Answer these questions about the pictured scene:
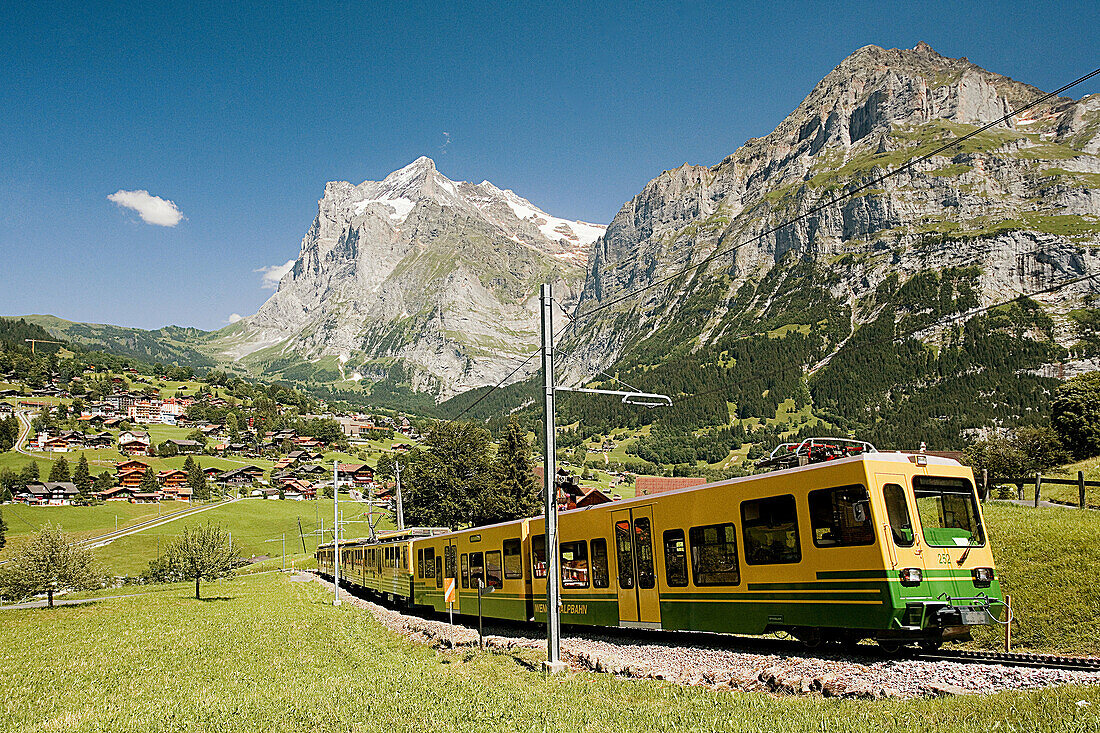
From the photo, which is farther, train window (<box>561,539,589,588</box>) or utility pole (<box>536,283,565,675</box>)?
train window (<box>561,539,589,588</box>)

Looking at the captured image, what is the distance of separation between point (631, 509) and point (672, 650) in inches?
160

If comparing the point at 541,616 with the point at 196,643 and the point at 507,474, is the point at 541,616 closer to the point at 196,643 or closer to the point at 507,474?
the point at 196,643

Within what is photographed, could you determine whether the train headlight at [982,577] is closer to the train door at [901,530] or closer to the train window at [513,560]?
the train door at [901,530]

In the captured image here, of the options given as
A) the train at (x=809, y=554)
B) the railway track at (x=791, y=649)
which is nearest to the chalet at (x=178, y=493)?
the railway track at (x=791, y=649)

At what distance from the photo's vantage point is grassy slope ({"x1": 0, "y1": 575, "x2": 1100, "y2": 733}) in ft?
28.6

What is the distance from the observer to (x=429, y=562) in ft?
107

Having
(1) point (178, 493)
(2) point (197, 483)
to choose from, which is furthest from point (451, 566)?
(1) point (178, 493)

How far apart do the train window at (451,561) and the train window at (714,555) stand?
15.1m

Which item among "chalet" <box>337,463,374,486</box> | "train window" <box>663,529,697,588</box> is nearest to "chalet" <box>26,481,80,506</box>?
"chalet" <box>337,463,374,486</box>

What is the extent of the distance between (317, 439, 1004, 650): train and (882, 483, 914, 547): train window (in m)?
0.02

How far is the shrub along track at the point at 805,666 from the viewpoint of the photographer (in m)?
10.4

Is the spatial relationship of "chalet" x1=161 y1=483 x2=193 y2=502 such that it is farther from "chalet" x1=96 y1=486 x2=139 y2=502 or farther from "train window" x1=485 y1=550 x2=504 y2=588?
"train window" x1=485 y1=550 x2=504 y2=588

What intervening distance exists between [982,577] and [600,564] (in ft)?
33.4

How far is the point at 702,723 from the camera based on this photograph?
921cm
